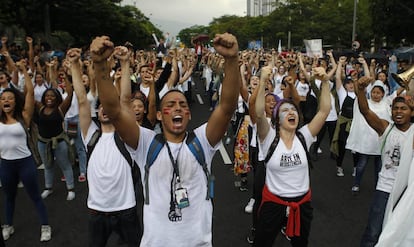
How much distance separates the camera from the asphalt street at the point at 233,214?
4922 mm

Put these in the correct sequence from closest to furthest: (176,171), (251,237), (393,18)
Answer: (176,171), (251,237), (393,18)

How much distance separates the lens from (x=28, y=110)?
4.98 m

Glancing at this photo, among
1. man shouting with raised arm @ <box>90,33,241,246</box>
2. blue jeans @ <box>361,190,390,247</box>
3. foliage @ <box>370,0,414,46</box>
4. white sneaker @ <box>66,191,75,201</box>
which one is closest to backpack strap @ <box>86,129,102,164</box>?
man shouting with raised arm @ <box>90,33,241,246</box>

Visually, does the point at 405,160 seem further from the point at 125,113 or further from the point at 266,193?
the point at 125,113

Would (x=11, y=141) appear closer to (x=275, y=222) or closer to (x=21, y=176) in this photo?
(x=21, y=176)

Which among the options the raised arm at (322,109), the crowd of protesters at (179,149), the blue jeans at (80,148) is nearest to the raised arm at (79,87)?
the crowd of protesters at (179,149)

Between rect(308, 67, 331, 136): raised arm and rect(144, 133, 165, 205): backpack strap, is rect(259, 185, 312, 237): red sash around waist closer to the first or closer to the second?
rect(308, 67, 331, 136): raised arm

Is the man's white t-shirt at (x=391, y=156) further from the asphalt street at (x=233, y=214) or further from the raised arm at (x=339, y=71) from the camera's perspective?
the raised arm at (x=339, y=71)

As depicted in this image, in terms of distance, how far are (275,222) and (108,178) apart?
4.98ft

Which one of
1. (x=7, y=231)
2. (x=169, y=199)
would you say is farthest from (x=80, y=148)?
(x=169, y=199)

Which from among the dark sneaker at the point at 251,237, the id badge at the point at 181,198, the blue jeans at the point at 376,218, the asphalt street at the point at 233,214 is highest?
the id badge at the point at 181,198

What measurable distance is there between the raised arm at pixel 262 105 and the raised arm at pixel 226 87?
4.26ft

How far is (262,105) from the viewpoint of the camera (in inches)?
147

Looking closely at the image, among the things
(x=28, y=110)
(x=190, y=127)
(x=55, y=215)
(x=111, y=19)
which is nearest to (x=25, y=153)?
(x=28, y=110)
